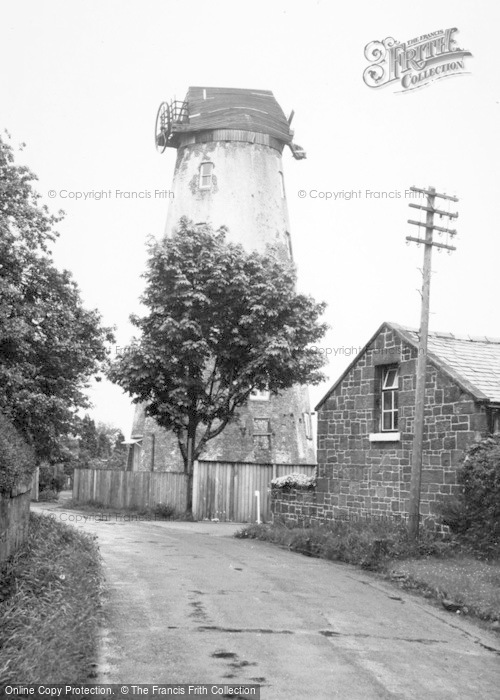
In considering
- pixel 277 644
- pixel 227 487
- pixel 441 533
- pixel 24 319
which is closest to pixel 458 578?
pixel 441 533

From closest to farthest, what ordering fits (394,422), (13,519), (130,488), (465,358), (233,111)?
(13,519) < (465,358) < (394,422) < (130,488) < (233,111)

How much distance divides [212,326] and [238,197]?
10711 mm

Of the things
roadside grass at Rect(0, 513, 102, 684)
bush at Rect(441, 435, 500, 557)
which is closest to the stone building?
bush at Rect(441, 435, 500, 557)

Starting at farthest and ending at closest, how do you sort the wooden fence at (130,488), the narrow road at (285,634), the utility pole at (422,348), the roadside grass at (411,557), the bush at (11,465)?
the wooden fence at (130,488) → the utility pole at (422,348) → the roadside grass at (411,557) → the bush at (11,465) → the narrow road at (285,634)

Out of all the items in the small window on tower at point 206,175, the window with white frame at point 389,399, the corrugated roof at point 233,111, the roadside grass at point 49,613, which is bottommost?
the roadside grass at point 49,613

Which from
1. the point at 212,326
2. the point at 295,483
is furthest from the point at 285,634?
the point at 212,326

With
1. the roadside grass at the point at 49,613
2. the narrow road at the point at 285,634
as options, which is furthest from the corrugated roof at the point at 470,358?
the roadside grass at the point at 49,613

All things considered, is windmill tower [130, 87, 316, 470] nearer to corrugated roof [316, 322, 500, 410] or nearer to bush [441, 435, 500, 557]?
corrugated roof [316, 322, 500, 410]

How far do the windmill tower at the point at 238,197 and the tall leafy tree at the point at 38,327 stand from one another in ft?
46.1

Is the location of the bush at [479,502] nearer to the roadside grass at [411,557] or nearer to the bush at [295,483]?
the roadside grass at [411,557]

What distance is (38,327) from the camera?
2600 cm

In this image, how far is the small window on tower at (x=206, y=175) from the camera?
42812 mm

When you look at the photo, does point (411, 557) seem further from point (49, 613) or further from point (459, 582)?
point (49, 613)

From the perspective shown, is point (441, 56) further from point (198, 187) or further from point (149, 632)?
point (198, 187)
